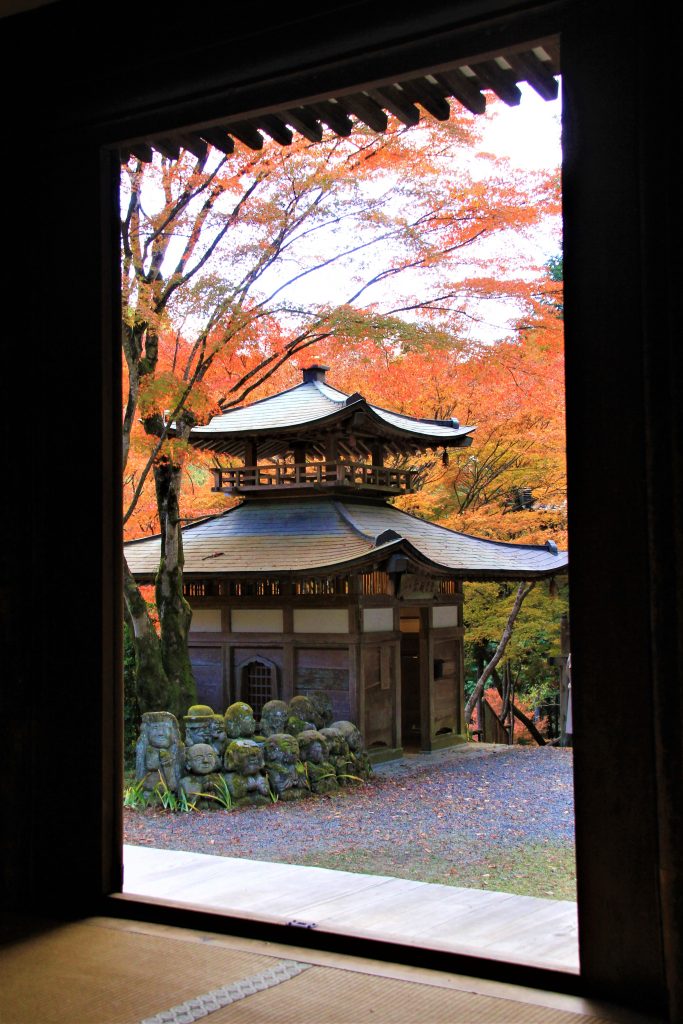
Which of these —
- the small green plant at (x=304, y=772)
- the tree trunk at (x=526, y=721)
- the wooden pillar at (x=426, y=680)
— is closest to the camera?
the small green plant at (x=304, y=772)

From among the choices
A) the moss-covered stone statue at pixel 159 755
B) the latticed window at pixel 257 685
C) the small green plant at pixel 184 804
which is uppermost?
the latticed window at pixel 257 685

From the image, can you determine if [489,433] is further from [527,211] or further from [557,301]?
[527,211]

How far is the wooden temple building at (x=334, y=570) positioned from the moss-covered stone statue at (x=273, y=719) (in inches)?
34.8

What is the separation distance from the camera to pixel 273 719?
8492mm

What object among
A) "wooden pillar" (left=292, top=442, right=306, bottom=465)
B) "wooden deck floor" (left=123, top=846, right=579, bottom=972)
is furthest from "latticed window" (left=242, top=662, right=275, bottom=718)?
"wooden deck floor" (left=123, top=846, right=579, bottom=972)

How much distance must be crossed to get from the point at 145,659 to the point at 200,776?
4.78 feet

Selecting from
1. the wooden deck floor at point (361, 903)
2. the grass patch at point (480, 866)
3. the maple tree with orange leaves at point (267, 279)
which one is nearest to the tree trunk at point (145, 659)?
the maple tree with orange leaves at point (267, 279)

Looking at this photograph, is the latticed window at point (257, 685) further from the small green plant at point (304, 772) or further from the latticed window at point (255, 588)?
the small green plant at point (304, 772)

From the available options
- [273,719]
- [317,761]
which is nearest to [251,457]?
[273,719]

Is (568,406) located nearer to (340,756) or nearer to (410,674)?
(340,756)

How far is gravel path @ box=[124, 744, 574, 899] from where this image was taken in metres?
6.38

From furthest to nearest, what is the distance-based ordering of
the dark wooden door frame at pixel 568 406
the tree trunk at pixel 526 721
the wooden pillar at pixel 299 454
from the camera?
the tree trunk at pixel 526 721, the wooden pillar at pixel 299 454, the dark wooden door frame at pixel 568 406

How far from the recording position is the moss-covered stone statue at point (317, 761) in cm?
838
